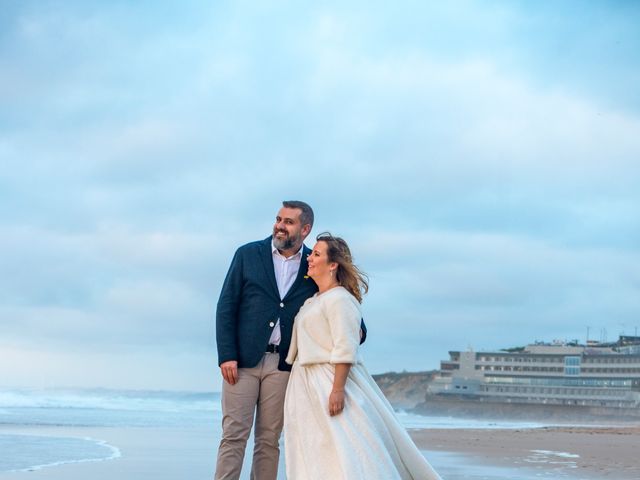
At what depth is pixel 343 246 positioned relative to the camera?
5844 mm

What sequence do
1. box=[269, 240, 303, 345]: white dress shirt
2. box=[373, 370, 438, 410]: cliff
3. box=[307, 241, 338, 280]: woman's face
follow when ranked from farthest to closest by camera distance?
box=[373, 370, 438, 410]: cliff, box=[269, 240, 303, 345]: white dress shirt, box=[307, 241, 338, 280]: woman's face

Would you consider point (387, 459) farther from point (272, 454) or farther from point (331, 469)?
point (272, 454)

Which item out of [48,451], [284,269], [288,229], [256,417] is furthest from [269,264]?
[48,451]

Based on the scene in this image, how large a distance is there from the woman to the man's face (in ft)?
0.77

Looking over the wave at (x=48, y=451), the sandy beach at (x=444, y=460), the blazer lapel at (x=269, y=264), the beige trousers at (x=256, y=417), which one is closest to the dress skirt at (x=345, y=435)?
the beige trousers at (x=256, y=417)

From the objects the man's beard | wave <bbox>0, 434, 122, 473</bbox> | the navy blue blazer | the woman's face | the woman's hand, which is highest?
the man's beard

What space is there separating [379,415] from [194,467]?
18.4 ft

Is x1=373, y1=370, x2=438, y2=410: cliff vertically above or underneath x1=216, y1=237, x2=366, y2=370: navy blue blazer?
above

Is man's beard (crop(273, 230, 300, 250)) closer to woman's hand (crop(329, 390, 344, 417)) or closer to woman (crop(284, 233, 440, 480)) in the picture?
woman (crop(284, 233, 440, 480))

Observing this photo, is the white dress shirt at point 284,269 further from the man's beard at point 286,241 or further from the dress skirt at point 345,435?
the dress skirt at point 345,435

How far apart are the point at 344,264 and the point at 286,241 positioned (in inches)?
15.9

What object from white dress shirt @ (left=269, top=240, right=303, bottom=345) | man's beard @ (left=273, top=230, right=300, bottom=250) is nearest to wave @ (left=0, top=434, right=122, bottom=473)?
white dress shirt @ (left=269, top=240, right=303, bottom=345)

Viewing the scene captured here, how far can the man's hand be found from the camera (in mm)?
5867

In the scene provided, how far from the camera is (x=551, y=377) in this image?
77500mm
